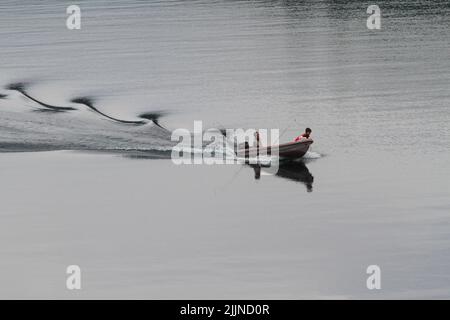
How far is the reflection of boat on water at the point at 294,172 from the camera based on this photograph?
47094 millimetres

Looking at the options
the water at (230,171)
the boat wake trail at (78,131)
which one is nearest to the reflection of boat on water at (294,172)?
the water at (230,171)

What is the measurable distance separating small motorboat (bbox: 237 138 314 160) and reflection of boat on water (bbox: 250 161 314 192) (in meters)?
0.45

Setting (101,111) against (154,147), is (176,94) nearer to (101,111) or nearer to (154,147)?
(101,111)

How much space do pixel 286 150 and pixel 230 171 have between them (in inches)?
114

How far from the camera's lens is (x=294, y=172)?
1933 inches

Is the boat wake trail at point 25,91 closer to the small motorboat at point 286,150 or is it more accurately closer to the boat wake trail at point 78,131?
the boat wake trail at point 78,131

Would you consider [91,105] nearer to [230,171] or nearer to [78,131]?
[78,131]

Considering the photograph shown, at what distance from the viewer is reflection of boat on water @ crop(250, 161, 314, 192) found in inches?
1854

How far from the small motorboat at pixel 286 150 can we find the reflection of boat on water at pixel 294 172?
45 centimetres

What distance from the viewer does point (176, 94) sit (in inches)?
2726

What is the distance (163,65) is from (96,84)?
8492 millimetres

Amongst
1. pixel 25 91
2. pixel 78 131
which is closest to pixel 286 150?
pixel 78 131
